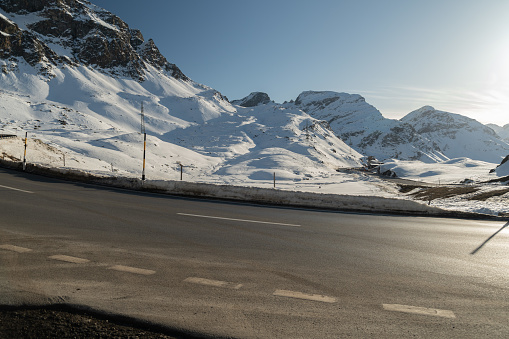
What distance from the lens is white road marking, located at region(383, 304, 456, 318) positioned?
10.0ft

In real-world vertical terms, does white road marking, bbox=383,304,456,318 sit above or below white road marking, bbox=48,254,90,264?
below

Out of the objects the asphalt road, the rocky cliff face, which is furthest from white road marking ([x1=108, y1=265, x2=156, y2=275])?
the rocky cliff face

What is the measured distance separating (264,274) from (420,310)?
A: 1.89 m

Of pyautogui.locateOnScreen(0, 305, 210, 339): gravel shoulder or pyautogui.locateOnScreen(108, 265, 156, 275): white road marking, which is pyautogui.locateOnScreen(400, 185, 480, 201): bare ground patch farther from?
pyautogui.locateOnScreen(0, 305, 210, 339): gravel shoulder

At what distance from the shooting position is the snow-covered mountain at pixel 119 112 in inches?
2581

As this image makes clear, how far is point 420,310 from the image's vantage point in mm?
3131

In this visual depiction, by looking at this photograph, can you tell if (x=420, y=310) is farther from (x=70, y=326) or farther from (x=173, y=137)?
Result: (x=173, y=137)

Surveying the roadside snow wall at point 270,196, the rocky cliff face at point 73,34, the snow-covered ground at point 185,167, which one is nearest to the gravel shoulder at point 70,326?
the roadside snow wall at point 270,196

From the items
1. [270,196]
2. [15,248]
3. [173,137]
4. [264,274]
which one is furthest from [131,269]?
[173,137]

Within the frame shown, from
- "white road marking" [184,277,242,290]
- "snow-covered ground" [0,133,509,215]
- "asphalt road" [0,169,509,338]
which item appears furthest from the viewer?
"snow-covered ground" [0,133,509,215]

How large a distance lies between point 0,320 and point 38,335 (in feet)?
1.70

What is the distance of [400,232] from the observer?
7039 mm

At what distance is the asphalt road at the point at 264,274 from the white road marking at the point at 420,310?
0.01 metres

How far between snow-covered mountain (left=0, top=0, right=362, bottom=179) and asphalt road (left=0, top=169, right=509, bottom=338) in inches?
1278
